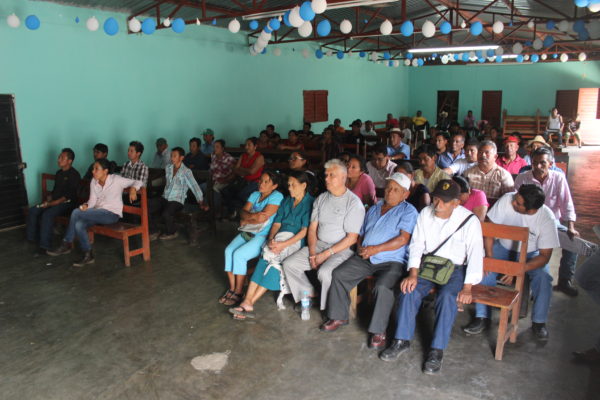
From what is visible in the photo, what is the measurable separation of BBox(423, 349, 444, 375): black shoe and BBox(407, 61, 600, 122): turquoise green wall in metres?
18.1

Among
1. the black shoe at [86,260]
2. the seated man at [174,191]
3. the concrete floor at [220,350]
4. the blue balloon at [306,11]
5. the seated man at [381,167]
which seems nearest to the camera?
the concrete floor at [220,350]

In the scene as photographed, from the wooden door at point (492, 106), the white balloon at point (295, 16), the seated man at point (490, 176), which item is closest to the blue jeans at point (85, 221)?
the white balloon at point (295, 16)

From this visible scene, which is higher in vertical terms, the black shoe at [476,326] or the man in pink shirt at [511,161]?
the man in pink shirt at [511,161]

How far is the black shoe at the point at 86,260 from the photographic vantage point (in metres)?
5.20

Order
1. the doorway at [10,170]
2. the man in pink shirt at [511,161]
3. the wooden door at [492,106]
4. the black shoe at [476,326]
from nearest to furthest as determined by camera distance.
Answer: the black shoe at [476,326] < the man in pink shirt at [511,161] < the doorway at [10,170] < the wooden door at [492,106]

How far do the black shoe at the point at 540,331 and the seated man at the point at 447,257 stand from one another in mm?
694

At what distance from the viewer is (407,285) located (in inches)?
131

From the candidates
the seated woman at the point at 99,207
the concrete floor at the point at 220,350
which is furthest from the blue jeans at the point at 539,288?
the seated woman at the point at 99,207

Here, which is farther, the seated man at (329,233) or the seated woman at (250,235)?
the seated woman at (250,235)

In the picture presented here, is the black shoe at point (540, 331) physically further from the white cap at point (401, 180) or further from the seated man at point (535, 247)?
the white cap at point (401, 180)

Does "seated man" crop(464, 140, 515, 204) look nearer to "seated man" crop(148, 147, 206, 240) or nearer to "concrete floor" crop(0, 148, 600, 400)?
"concrete floor" crop(0, 148, 600, 400)

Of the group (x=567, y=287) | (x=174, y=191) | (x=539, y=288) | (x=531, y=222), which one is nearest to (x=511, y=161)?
(x=567, y=287)

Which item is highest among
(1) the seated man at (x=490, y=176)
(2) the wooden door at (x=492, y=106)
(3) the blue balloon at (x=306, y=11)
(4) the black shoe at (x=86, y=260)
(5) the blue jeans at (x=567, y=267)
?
(3) the blue balloon at (x=306, y=11)

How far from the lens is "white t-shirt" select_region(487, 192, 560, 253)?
3543mm
